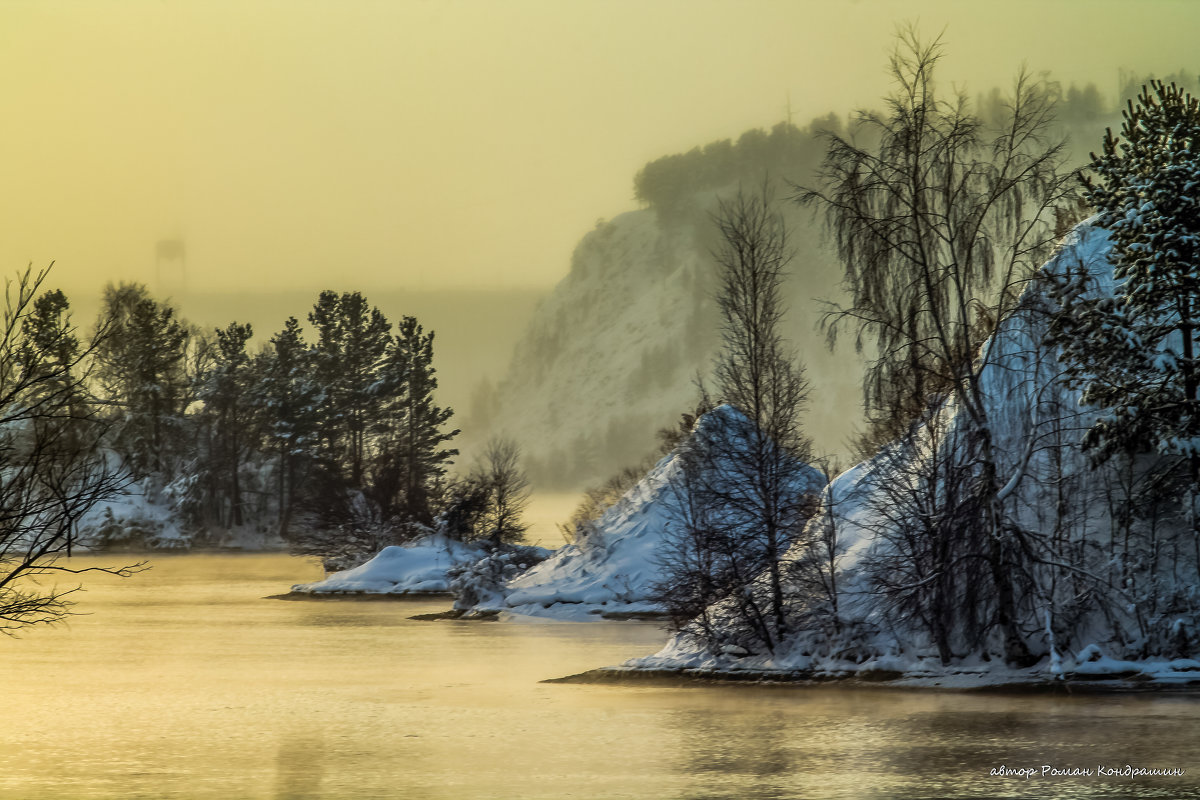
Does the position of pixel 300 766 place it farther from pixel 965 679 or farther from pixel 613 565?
pixel 613 565

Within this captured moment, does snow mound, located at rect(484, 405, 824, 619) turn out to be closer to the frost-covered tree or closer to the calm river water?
the calm river water

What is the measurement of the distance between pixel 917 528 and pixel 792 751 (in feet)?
30.9

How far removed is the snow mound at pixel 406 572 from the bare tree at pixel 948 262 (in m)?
39.1

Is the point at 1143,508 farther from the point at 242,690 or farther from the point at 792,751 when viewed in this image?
the point at 242,690

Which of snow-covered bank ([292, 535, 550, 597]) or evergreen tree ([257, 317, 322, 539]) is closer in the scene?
snow-covered bank ([292, 535, 550, 597])

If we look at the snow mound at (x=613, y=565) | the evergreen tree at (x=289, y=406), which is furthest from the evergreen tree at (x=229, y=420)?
the snow mound at (x=613, y=565)

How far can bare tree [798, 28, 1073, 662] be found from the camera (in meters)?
25.0

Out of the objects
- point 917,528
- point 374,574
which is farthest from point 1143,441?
point 374,574

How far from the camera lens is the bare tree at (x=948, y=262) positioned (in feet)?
81.9

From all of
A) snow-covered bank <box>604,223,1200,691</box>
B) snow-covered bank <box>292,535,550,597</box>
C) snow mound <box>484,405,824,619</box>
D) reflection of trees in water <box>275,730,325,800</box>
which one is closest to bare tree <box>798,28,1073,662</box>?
snow-covered bank <box>604,223,1200,691</box>

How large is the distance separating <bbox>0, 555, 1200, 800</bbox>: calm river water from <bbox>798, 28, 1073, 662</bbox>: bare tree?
364cm

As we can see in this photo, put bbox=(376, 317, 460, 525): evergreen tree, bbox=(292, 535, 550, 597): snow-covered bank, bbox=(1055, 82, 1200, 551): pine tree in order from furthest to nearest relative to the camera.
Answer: bbox=(376, 317, 460, 525): evergreen tree → bbox=(292, 535, 550, 597): snow-covered bank → bbox=(1055, 82, 1200, 551): pine tree

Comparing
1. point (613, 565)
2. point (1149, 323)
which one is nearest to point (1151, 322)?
point (1149, 323)

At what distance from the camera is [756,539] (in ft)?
92.4
